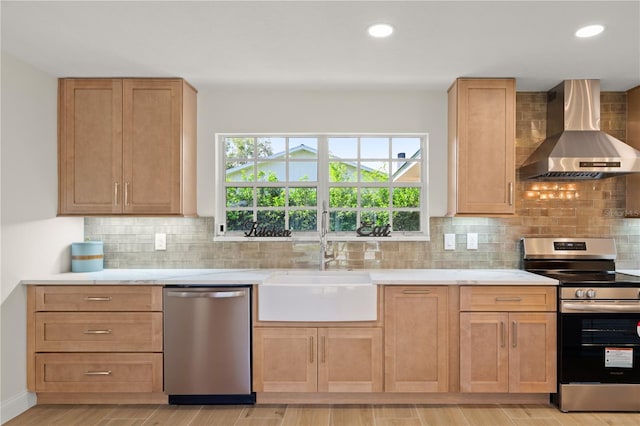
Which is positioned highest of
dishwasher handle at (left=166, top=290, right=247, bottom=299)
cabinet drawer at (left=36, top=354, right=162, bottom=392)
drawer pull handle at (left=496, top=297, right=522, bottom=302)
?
dishwasher handle at (left=166, top=290, right=247, bottom=299)

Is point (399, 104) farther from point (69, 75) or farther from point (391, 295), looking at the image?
point (69, 75)

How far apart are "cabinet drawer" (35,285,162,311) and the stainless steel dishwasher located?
0.14 metres

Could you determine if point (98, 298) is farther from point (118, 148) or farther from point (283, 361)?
point (283, 361)

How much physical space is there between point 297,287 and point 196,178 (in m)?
1.34

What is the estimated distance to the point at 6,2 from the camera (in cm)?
212

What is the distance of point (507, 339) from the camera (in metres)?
2.98

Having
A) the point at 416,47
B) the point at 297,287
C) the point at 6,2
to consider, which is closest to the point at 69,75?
the point at 6,2

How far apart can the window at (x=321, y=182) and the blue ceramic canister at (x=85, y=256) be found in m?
1.01

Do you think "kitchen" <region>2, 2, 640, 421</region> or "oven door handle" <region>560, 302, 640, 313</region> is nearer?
"oven door handle" <region>560, 302, 640, 313</region>

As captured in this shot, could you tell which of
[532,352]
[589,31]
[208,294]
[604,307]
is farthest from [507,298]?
[208,294]

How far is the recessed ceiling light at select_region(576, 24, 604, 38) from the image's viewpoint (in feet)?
7.79

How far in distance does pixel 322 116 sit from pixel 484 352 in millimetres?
2164

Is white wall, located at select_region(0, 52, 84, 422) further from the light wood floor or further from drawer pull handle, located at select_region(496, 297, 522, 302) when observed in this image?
drawer pull handle, located at select_region(496, 297, 522, 302)

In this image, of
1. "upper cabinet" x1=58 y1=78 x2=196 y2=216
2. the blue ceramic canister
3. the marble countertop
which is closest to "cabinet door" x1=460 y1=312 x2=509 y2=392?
the marble countertop
